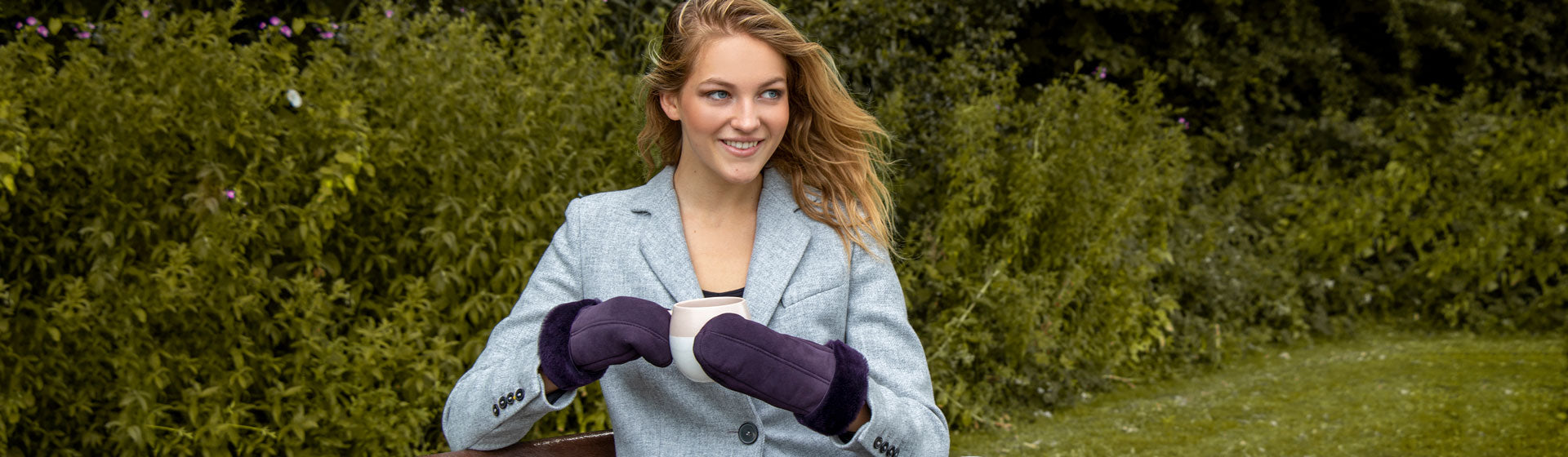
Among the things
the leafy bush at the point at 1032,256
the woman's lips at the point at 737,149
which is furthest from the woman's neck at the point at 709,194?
the leafy bush at the point at 1032,256

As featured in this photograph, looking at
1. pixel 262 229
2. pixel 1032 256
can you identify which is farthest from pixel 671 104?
pixel 1032 256

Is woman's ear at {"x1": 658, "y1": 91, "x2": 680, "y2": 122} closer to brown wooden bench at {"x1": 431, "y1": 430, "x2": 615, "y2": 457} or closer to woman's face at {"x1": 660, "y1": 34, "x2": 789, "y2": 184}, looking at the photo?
woman's face at {"x1": 660, "y1": 34, "x2": 789, "y2": 184}

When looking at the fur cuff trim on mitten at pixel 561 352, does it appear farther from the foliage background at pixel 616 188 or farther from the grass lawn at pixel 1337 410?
the grass lawn at pixel 1337 410

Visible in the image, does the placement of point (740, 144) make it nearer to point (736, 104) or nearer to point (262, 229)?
point (736, 104)

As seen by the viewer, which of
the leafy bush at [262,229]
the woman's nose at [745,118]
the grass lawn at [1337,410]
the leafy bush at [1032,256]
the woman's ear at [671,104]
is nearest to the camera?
the woman's nose at [745,118]

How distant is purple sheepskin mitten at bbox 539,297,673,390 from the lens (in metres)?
1.43

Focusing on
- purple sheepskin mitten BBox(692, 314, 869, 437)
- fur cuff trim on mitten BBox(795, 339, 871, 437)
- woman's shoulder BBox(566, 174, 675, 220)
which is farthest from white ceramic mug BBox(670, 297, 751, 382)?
woman's shoulder BBox(566, 174, 675, 220)

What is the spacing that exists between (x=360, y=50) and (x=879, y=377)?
228cm

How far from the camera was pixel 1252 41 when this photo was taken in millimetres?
7438

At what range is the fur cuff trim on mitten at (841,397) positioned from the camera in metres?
1.44

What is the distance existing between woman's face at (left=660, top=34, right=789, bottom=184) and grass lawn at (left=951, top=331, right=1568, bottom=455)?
2676 millimetres

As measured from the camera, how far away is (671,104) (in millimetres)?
1807

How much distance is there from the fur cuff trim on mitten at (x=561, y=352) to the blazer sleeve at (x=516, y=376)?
2 cm

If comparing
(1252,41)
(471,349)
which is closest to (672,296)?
(471,349)
